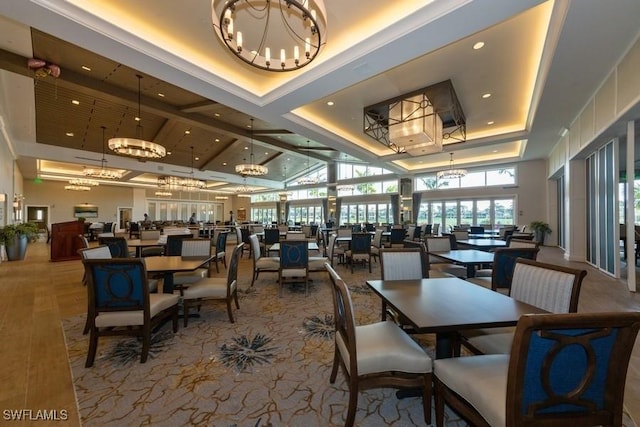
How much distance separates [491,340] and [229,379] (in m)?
2.06

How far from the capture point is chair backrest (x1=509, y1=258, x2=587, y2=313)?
71.0 inches

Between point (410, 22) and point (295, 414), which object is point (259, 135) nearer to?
point (410, 22)

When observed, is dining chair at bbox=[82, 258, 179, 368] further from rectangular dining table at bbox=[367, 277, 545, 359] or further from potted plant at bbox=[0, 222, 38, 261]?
potted plant at bbox=[0, 222, 38, 261]

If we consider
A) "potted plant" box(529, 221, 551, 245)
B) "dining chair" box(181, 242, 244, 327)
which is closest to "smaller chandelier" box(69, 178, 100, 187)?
"dining chair" box(181, 242, 244, 327)

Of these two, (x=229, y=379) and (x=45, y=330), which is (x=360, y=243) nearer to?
(x=229, y=379)

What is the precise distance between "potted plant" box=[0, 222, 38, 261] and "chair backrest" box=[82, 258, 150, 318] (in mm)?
7740

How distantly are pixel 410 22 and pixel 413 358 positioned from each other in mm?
3525

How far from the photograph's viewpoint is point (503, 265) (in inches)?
124

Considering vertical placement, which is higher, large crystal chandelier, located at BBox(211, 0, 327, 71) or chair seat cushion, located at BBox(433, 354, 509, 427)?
large crystal chandelier, located at BBox(211, 0, 327, 71)

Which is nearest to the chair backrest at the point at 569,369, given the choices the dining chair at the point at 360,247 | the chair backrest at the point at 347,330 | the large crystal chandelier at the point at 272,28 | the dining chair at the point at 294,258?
the chair backrest at the point at 347,330

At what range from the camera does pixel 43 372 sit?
228 cm

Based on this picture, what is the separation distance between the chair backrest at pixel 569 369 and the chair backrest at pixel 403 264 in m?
1.71

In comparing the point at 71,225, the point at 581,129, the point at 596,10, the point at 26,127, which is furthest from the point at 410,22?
the point at 26,127

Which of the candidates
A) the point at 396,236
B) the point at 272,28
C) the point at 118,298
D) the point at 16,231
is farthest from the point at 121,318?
the point at 16,231
